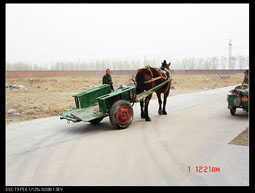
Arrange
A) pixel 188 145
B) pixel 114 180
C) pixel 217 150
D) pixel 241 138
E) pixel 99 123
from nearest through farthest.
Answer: pixel 114 180 → pixel 217 150 → pixel 188 145 → pixel 241 138 → pixel 99 123

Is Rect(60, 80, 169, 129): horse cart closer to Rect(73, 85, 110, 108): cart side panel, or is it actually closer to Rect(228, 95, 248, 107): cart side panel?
Rect(73, 85, 110, 108): cart side panel

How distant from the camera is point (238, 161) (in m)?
4.34

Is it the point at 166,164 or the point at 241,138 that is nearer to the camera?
the point at 166,164

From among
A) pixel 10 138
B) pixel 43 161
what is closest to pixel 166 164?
pixel 43 161

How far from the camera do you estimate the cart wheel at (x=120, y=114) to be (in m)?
6.56

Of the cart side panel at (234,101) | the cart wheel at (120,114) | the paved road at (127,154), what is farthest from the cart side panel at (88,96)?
the cart side panel at (234,101)

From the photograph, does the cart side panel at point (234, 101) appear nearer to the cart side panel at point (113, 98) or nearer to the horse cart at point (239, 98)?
the horse cart at point (239, 98)

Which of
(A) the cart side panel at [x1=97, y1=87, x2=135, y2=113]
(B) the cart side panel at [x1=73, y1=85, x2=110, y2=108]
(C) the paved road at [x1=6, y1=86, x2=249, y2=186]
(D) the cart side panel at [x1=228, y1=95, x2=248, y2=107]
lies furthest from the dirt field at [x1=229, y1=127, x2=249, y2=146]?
(B) the cart side panel at [x1=73, y1=85, x2=110, y2=108]

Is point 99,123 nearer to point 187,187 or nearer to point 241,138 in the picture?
point 241,138

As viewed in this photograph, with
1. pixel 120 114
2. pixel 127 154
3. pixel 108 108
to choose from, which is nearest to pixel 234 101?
pixel 120 114

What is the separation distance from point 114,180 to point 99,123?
424 cm

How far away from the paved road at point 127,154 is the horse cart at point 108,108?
37 cm

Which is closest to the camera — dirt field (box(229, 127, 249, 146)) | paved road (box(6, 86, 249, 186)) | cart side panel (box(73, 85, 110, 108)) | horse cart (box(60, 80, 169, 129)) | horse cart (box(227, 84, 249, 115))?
paved road (box(6, 86, 249, 186))

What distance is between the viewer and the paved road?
3.77 metres
